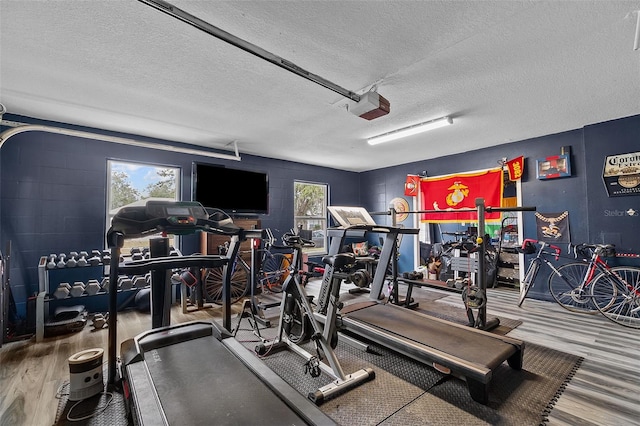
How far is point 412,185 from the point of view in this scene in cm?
643

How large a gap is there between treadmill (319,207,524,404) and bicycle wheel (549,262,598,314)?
2.45 meters

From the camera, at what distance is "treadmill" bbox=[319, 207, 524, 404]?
2.09 metres

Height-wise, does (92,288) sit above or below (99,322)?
above

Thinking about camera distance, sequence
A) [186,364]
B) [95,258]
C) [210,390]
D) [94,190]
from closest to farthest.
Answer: [210,390] → [186,364] → [95,258] → [94,190]

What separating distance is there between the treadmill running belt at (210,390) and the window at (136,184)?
2737 mm

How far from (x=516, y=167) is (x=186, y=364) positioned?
18.5ft


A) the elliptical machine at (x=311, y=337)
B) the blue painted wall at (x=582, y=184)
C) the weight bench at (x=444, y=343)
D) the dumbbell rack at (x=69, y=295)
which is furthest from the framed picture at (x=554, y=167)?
the dumbbell rack at (x=69, y=295)

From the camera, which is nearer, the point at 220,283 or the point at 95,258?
the point at 95,258

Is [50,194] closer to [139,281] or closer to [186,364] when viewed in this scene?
[139,281]

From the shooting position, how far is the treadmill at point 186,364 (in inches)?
61.4

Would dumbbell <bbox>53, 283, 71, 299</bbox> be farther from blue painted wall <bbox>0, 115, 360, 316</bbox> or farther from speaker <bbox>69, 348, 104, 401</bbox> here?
speaker <bbox>69, 348, 104, 401</bbox>

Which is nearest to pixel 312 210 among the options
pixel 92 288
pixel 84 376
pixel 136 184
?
pixel 136 184

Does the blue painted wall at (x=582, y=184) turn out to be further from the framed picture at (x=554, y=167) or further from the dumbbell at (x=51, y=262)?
the dumbbell at (x=51, y=262)

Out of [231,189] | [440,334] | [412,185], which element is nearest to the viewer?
[440,334]
